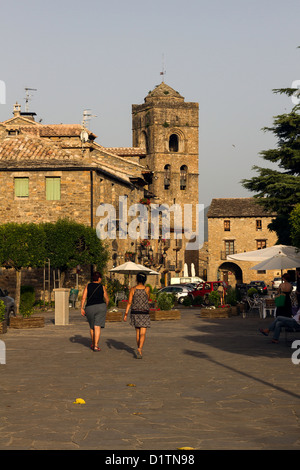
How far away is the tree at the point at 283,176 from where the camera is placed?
34438 mm

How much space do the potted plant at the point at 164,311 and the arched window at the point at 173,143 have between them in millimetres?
68044

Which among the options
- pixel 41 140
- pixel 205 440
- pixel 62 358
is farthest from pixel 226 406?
pixel 41 140

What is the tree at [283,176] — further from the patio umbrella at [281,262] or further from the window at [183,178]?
the window at [183,178]

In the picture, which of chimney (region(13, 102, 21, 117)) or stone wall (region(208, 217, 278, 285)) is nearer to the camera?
chimney (region(13, 102, 21, 117))

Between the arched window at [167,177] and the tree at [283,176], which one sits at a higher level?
the arched window at [167,177]

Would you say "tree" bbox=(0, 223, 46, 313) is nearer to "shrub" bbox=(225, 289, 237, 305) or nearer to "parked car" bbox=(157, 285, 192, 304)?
"shrub" bbox=(225, 289, 237, 305)

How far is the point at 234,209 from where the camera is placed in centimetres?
8794

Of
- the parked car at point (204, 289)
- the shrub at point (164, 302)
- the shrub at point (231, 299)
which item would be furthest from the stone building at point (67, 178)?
the shrub at point (164, 302)

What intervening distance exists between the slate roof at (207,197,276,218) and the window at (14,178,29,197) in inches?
1918

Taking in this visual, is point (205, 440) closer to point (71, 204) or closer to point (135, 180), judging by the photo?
point (71, 204)

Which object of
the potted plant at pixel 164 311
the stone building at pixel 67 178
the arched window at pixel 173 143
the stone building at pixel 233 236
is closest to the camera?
the potted plant at pixel 164 311

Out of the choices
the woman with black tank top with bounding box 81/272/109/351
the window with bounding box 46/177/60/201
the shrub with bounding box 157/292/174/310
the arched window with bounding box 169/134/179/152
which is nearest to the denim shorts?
the woman with black tank top with bounding box 81/272/109/351

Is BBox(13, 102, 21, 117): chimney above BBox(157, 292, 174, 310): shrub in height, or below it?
above

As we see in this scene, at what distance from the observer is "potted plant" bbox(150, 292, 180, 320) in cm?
2739
